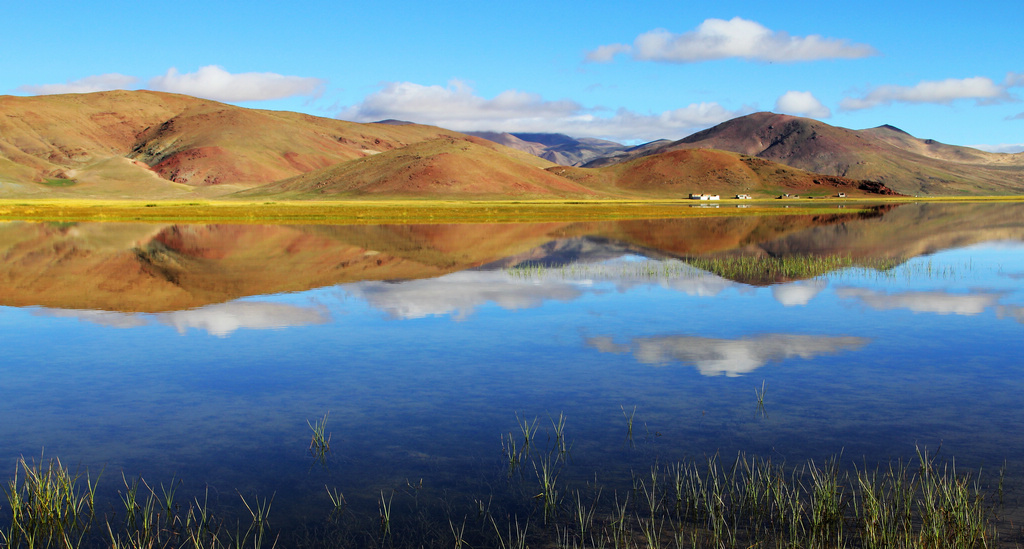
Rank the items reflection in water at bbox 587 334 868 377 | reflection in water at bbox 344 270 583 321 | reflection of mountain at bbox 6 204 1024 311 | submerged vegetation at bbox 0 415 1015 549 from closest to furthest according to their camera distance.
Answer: submerged vegetation at bbox 0 415 1015 549
reflection in water at bbox 587 334 868 377
reflection in water at bbox 344 270 583 321
reflection of mountain at bbox 6 204 1024 311

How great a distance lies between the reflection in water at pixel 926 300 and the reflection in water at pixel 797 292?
0.80m

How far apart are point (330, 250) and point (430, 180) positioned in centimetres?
13780

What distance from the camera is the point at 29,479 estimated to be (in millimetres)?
8781

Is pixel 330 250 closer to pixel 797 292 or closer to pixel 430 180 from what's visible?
pixel 797 292

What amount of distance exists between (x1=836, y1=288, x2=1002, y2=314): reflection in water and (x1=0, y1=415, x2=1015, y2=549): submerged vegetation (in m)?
13.2

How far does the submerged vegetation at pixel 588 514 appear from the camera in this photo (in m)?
7.38

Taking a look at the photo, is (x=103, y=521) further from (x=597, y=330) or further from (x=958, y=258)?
(x=958, y=258)

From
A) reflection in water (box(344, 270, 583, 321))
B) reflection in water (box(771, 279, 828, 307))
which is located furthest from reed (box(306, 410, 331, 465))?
reflection in water (box(771, 279, 828, 307))

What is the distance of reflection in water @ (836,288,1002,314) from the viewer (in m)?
20.6

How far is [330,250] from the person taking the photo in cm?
3944

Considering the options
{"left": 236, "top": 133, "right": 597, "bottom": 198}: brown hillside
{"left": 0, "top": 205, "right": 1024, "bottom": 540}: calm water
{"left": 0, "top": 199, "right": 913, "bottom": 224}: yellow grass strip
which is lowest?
{"left": 0, "top": 205, "right": 1024, "bottom": 540}: calm water

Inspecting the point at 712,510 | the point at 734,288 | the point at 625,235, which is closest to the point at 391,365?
the point at 712,510

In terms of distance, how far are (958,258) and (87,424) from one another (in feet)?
115

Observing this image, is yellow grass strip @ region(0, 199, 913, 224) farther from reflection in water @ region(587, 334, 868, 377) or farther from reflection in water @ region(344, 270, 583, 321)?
reflection in water @ region(587, 334, 868, 377)
